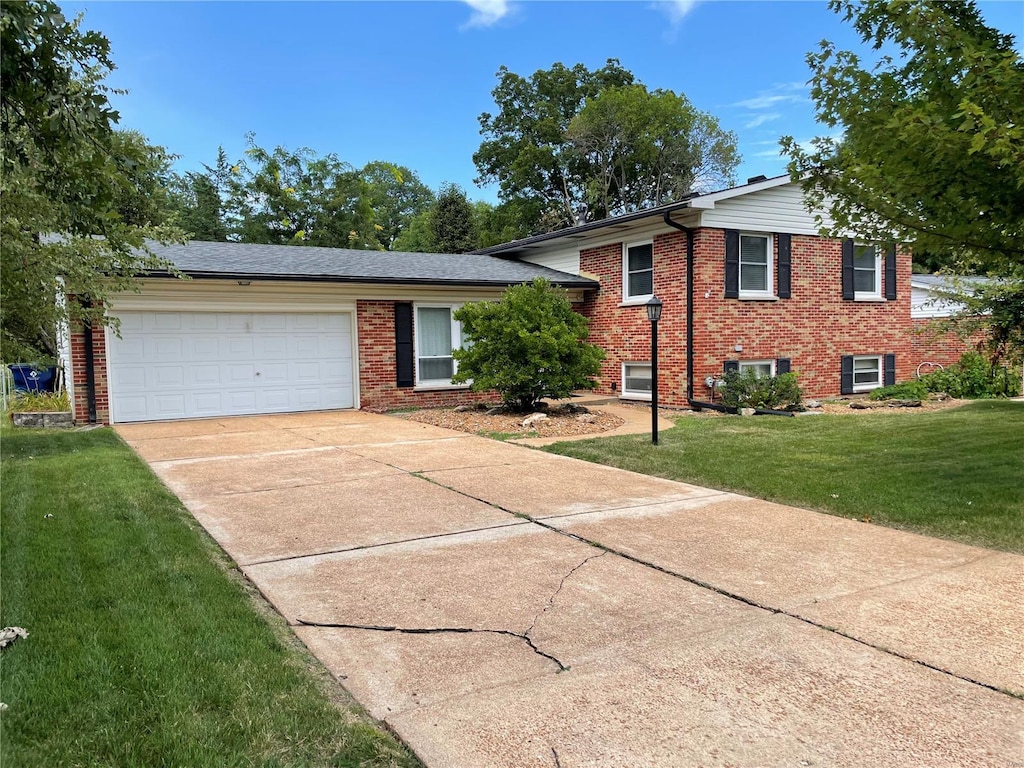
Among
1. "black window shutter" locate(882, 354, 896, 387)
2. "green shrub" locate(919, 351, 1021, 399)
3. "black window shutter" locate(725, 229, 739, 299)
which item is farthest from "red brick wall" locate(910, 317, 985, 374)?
"black window shutter" locate(725, 229, 739, 299)

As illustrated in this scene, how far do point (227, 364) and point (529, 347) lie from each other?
18.7 feet

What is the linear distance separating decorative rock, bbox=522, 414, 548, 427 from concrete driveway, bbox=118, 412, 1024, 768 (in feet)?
15.1

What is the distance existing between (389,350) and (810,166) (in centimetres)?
959

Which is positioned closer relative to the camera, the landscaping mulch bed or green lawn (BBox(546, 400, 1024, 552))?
green lawn (BBox(546, 400, 1024, 552))

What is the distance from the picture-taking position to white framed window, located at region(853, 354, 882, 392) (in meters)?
16.5

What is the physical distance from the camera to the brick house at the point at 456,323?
508 inches

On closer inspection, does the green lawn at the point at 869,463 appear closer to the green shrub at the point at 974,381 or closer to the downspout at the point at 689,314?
the downspout at the point at 689,314

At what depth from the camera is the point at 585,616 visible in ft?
12.9

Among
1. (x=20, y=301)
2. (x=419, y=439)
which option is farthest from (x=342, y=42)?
(x=20, y=301)

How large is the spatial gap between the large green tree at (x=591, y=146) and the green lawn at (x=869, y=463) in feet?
97.1

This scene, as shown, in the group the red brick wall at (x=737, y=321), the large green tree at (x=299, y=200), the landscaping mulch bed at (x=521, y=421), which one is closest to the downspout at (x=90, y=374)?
the landscaping mulch bed at (x=521, y=421)

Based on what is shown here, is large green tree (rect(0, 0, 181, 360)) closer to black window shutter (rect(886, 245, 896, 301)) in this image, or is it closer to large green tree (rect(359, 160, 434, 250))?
black window shutter (rect(886, 245, 896, 301))

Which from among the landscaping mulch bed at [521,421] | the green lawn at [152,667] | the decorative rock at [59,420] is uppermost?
the decorative rock at [59,420]

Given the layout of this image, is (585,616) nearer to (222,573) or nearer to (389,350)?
(222,573)
